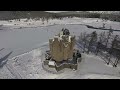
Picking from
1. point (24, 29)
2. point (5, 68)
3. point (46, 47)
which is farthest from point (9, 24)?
point (5, 68)

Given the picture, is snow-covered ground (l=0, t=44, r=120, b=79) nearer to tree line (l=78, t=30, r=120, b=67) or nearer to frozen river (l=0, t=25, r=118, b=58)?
tree line (l=78, t=30, r=120, b=67)

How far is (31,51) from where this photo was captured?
3466 cm

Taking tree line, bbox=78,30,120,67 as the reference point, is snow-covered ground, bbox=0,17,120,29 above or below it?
above

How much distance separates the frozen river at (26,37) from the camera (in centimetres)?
3752

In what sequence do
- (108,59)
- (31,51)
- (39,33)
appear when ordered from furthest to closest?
(39,33), (31,51), (108,59)

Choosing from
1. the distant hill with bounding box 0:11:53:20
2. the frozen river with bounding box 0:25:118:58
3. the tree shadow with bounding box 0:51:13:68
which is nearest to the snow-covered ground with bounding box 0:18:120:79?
the frozen river with bounding box 0:25:118:58

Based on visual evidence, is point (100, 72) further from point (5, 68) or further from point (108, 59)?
point (5, 68)

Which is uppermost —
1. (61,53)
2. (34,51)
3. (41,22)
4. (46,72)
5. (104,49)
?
(41,22)

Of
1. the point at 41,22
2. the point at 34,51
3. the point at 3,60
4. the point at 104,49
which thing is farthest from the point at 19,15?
the point at 104,49

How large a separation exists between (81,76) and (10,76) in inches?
422

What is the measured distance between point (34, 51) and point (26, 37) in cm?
1105

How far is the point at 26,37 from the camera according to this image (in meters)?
44.6

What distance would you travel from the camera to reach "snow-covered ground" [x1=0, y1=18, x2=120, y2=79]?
26.8m

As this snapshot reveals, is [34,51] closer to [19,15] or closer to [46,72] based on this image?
[46,72]
